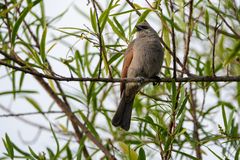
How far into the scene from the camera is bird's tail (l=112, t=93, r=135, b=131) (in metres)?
3.59

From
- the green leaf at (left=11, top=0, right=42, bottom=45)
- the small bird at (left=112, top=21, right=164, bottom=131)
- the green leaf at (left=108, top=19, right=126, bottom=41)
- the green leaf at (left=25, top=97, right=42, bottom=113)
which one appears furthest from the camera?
the small bird at (left=112, top=21, right=164, bottom=131)

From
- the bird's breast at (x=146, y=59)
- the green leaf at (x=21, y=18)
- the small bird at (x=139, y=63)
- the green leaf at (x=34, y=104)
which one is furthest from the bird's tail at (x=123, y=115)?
the green leaf at (x=21, y=18)

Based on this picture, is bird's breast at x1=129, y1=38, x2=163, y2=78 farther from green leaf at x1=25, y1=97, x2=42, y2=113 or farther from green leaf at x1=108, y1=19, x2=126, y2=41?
green leaf at x1=108, y1=19, x2=126, y2=41

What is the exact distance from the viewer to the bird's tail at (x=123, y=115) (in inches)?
141

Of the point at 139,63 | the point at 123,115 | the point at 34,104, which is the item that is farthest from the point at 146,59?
the point at 34,104

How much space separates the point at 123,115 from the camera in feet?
12.1

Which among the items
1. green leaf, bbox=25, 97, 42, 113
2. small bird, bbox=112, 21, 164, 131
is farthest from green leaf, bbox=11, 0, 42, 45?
small bird, bbox=112, 21, 164, 131

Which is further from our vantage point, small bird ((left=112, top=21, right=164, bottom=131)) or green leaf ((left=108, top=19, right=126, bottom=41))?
small bird ((left=112, top=21, right=164, bottom=131))

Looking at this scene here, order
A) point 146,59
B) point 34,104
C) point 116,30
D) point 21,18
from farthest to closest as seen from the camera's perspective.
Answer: point 146,59 < point 34,104 < point 116,30 < point 21,18

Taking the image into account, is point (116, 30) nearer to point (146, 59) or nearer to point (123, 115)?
point (123, 115)

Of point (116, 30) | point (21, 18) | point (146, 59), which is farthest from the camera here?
point (146, 59)

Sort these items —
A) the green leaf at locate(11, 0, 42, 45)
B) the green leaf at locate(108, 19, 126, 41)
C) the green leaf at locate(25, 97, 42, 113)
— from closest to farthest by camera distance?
the green leaf at locate(11, 0, 42, 45) < the green leaf at locate(108, 19, 126, 41) < the green leaf at locate(25, 97, 42, 113)

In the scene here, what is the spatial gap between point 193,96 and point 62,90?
950 millimetres

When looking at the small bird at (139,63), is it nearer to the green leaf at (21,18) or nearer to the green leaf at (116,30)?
the green leaf at (116,30)
